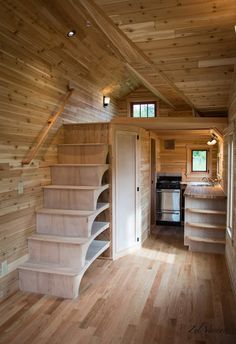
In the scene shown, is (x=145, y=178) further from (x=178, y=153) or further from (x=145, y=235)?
(x=178, y=153)

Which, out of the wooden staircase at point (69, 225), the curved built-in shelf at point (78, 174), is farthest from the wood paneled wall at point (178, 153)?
the curved built-in shelf at point (78, 174)

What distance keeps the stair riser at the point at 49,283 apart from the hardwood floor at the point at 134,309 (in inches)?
3.1

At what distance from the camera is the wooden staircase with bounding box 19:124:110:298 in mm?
3211

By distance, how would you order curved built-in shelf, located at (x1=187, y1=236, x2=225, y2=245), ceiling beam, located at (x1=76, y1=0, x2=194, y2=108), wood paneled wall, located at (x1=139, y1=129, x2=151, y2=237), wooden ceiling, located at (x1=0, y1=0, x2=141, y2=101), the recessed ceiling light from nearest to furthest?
ceiling beam, located at (x1=76, y1=0, x2=194, y2=108)
wooden ceiling, located at (x1=0, y1=0, x2=141, y2=101)
the recessed ceiling light
curved built-in shelf, located at (x1=187, y1=236, x2=225, y2=245)
wood paneled wall, located at (x1=139, y1=129, x2=151, y2=237)

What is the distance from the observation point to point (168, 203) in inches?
252

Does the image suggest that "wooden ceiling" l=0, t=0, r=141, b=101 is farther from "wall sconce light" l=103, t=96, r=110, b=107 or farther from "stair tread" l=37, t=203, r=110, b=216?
"stair tread" l=37, t=203, r=110, b=216

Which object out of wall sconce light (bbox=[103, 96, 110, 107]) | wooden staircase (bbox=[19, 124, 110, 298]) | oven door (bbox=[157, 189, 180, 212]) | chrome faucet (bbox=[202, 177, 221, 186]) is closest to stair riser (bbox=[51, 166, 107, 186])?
wooden staircase (bbox=[19, 124, 110, 298])

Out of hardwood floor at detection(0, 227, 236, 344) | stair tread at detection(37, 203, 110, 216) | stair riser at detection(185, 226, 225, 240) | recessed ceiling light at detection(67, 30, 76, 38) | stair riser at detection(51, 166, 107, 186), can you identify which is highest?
recessed ceiling light at detection(67, 30, 76, 38)

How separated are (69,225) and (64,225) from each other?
2.6 inches

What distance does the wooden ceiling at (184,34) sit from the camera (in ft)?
7.59

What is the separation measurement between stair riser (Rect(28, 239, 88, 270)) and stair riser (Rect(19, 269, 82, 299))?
0.18m

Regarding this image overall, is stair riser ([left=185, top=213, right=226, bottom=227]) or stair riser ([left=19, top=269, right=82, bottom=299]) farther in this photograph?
stair riser ([left=185, top=213, right=226, bottom=227])

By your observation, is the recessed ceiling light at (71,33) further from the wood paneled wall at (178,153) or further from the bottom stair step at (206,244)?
the wood paneled wall at (178,153)

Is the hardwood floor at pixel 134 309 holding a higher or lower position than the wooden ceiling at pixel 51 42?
lower
